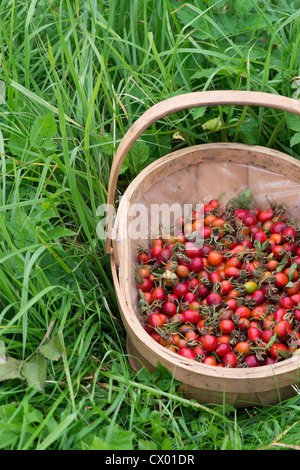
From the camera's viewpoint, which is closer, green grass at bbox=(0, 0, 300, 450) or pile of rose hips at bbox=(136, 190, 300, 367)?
green grass at bbox=(0, 0, 300, 450)

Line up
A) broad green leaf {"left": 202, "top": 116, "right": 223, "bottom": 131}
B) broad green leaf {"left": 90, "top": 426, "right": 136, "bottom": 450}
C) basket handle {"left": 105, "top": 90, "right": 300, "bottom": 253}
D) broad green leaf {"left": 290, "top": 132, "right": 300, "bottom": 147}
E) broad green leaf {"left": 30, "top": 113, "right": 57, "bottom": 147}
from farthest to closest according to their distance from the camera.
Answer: broad green leaf {"left": 202, "top": 116, "right": 223, "bottom": 131}, broad green leaf {"left": 290, "top": 132, "right": 300, "bottom": 147}, broad green leaf {"left": 30, "top": 113, "right": 57, "bottom": 147}, basket handle {"left": 105, "top": 90, "right": 300, "bottom": 253}, broad green leaf {"left": 90, "top": 426, "right": 136, "bottom": 450}

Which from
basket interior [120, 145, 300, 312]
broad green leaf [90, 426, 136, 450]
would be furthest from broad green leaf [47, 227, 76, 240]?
broad green leaf [90, 426, 136, 450]

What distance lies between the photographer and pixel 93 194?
1.92 meters

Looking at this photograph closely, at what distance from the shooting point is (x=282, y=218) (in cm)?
214

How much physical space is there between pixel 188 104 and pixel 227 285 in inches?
27.6

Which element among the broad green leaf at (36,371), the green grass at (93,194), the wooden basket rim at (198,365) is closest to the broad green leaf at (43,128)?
the green grass at (93,194)

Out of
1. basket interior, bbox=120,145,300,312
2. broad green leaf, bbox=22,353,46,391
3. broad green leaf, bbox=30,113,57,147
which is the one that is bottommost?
broad green leaf, bbox=22,353,46,391

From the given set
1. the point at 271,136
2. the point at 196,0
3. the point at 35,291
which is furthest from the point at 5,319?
the point at 196,0

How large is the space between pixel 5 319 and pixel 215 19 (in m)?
1.59

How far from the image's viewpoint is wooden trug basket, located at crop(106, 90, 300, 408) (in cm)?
154

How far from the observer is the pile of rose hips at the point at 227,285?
1738 mm

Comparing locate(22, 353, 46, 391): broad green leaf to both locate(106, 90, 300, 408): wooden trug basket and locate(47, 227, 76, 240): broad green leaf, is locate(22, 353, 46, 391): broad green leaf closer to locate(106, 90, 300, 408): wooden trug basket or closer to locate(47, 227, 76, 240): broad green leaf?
locate(106, 90, 300, 408): wooden trug basket

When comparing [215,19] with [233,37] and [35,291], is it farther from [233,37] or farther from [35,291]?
[35,291]

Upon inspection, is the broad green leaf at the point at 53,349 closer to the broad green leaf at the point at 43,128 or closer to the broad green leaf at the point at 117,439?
the broad green leaf at the point at 117,439
